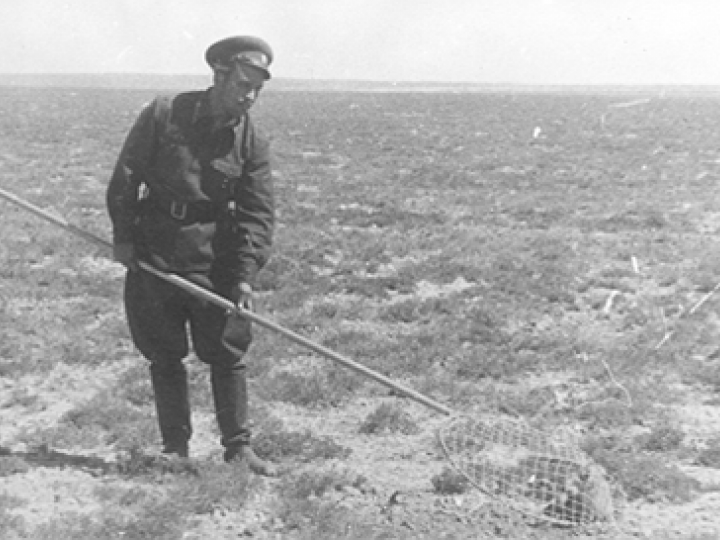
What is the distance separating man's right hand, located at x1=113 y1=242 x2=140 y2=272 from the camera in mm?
4730

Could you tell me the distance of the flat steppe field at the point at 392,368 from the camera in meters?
4.83

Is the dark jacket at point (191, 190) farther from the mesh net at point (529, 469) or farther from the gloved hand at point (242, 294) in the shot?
the mesh net at point (529, 469)

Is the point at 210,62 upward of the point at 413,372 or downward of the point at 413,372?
upward

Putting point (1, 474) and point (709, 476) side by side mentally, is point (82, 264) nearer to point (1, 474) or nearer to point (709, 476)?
point (1, 474)

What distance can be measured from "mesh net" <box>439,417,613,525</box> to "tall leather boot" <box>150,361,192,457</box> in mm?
1613

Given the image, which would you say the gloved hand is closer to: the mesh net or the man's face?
the man's face

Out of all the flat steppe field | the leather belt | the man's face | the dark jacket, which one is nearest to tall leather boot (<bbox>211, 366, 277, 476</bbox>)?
the flat steppe field

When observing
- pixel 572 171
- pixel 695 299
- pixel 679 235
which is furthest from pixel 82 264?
pixel 572 171

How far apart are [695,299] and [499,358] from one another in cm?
328

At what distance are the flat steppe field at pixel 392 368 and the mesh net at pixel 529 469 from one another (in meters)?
0.11

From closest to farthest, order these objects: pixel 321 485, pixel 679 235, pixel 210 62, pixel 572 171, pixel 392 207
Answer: pixel 210 62, pixel 321 485, pixel 679 235, pixel 392 207, pixel 572 171

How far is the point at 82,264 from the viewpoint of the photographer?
10.8 m

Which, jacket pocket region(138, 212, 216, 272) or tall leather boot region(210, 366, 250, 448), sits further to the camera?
tall leather boot region(210, 366, 250, 448)

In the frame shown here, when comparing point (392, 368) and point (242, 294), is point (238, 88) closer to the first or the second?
point (242, 294)
